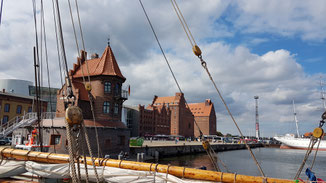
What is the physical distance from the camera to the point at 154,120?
79375mm

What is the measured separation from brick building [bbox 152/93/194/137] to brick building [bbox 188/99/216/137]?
755 centimetres

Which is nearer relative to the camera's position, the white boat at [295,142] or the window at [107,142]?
the window at [107,142]


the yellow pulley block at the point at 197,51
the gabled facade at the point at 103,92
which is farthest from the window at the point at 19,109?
the yellow pulley block at the point at 197,51

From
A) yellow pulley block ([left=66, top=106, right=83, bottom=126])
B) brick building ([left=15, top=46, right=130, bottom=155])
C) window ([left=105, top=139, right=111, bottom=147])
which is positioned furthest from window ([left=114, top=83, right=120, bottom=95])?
yellow pulley block ([left=66, top=106, right=83, bottom=126])

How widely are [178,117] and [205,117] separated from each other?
66.7 feet

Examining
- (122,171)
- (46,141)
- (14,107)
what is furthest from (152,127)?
(122,171)

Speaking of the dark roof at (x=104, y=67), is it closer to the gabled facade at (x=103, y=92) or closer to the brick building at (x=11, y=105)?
the gabled facade at (x=103, y=92)

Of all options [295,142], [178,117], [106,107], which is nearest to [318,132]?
[106,107]

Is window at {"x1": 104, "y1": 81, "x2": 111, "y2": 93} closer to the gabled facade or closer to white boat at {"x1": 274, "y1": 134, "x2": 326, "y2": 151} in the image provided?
the gabled facade

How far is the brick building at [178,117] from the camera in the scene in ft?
288

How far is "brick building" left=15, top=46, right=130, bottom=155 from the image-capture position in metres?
Answer: 25.7

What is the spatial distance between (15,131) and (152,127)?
51.8 meters

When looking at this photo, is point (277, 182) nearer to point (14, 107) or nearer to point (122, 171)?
point (122, 171)

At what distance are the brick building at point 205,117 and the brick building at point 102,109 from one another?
243ft
